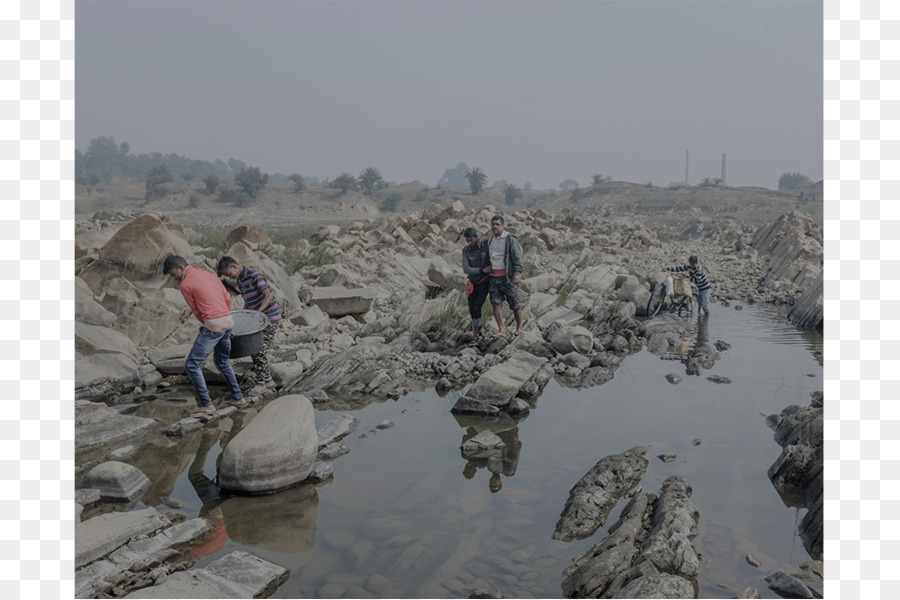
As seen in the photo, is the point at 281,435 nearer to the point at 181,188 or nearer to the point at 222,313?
the point at 222,313

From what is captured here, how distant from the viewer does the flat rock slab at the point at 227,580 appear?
139 inches

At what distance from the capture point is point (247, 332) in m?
7.06

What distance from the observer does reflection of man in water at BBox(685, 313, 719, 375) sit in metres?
9.25

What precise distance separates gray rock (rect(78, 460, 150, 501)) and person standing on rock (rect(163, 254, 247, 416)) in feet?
5.09

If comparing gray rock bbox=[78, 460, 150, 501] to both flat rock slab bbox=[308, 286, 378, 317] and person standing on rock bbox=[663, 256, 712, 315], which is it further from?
person standing on rock bbox=[663, 256, 712, 315]

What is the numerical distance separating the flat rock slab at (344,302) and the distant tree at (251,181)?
5130 cm

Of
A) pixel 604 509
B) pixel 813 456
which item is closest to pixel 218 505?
pixel 604 509

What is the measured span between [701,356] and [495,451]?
5005 mm

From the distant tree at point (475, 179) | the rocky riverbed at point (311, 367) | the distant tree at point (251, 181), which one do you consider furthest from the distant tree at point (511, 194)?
the rocky riverbed at point (311, 367)

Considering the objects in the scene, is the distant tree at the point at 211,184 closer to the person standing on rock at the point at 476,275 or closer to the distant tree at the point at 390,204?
the distant tree at the point at 390,204

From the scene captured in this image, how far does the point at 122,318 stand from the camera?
29.2ft

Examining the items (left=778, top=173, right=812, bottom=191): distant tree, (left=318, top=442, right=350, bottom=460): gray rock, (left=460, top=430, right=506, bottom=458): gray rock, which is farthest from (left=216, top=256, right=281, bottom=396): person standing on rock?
(left=778, top=173, right=812, bottom=191): distant tree

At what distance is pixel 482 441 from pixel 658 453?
5.52 ft

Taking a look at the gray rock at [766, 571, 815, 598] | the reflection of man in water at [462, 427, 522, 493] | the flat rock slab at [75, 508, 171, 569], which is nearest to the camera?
the gray rock at [766, 571, 815, 598]
